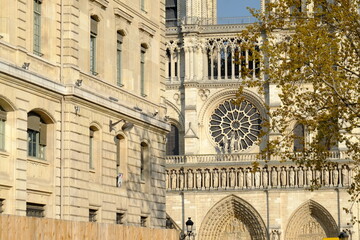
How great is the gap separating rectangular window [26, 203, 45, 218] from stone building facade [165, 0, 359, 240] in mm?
39368

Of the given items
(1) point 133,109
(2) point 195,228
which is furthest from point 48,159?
(2) point 195,228

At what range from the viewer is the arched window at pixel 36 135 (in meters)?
27.3

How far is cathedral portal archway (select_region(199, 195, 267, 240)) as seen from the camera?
67.6m

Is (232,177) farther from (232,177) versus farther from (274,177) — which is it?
(274,177)

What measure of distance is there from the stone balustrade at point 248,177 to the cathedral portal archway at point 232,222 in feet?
3.82

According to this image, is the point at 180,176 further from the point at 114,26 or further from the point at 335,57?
the point at 335,57

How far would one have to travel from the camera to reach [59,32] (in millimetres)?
28844

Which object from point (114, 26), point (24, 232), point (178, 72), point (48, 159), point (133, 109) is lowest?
point (24, 232)

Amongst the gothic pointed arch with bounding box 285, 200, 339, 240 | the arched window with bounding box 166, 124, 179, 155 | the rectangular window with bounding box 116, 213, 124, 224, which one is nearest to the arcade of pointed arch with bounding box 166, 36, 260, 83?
the arched window with bounding box 166, 124, 179, 155

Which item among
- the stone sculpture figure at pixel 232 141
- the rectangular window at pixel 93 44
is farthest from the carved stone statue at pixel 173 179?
the rectangular window at pixel 93 44

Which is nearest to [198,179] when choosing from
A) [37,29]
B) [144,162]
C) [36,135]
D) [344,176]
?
[344,176]

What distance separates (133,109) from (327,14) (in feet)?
25.3

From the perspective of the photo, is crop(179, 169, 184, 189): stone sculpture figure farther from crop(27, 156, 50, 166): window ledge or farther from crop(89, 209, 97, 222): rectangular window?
crop(27, 156, 50, 166): window ledge

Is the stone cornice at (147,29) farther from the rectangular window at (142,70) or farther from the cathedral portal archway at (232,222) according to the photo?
the cathedral portal archway at (232,222)
